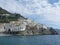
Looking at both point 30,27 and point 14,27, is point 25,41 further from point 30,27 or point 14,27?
point 30,27

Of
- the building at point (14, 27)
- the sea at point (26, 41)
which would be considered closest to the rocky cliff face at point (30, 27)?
the building at point (14, 27)

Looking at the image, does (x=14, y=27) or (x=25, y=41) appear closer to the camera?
(x=25, y=41)

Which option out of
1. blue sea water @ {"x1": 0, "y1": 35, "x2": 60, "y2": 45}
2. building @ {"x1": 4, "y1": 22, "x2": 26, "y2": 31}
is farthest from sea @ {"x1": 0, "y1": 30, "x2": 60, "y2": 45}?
building @ {"x1": 4, "y1": 22, "x2": 26, "y2": 31}

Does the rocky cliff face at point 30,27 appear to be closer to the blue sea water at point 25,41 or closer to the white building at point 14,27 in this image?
the white building at point 14,27

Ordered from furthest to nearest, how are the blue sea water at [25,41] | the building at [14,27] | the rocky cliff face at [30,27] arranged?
the rocky cliff face at [30,27]
the building at [14,27]
the blue sea water at [25,41]

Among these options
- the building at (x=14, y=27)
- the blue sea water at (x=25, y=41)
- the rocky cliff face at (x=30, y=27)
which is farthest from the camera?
the rocky cliff face at (x=30, y=27)

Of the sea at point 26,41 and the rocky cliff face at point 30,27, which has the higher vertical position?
the rocky cliff face at point 30,27

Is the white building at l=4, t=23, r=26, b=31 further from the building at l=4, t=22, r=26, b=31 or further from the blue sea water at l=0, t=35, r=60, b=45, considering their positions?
the blue sea water at l=0, t=35, r=60, b=45

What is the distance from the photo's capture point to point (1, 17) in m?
131

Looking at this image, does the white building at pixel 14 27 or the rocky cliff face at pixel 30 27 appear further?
the rocky cliff face at pixel 30 27

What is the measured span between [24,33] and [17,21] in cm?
1044

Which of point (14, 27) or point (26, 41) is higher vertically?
point (14, 27)

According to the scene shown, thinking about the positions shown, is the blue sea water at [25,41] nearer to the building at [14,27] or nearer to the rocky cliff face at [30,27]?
the building at [14,27]

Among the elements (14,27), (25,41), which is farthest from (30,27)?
(25,41)
